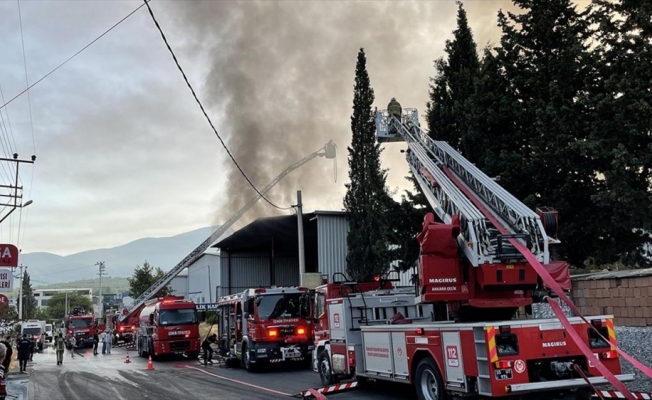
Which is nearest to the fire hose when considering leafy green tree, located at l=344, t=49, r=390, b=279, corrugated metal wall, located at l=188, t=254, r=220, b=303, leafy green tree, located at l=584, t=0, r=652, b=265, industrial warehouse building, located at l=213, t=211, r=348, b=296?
leafy green tree, located at l=584, t=0, r=652, b=265

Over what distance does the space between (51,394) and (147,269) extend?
62081 millimetres

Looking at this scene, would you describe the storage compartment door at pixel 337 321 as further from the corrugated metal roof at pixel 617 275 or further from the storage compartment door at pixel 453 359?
the corrugated metal roof at pixel 617 275

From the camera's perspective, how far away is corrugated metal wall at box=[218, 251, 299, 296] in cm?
4347

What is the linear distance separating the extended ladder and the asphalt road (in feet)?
13.0

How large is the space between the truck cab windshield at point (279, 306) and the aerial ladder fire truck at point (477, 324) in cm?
467

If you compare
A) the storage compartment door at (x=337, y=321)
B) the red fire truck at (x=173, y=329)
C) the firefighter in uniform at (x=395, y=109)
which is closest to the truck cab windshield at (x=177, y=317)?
the red fire truck at (x=173, y=329)

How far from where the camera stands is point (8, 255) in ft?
61.3

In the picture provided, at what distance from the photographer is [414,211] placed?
2412 cm

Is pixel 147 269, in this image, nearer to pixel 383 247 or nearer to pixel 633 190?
pixel 383 247

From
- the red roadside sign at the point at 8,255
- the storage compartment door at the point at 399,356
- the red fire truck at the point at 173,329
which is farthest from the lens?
the red fire truck at the point at 173,329

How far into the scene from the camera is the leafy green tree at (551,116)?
57.8 feet

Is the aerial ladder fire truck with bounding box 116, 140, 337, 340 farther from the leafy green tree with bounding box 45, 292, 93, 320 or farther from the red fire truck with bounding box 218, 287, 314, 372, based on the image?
the leafy green tree with bounding box 45, 292, 93, 320

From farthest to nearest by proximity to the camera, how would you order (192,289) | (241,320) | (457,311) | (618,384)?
(192,289) < (241,320) < (457,311) < (618,384)

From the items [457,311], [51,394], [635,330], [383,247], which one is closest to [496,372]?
[457,311]
